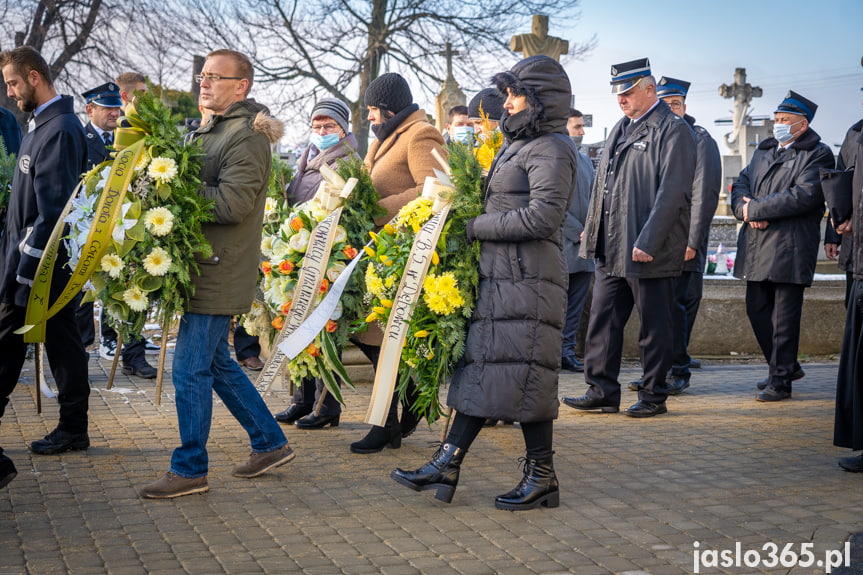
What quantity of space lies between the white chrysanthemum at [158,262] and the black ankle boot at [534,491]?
6.31 ft

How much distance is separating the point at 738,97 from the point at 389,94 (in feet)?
80.0

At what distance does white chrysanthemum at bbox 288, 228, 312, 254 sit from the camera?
6105 mm

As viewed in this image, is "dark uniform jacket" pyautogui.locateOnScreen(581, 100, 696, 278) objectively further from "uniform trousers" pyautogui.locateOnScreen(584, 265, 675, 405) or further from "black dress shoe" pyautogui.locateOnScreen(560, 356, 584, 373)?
"black dress shoe" pyautogui.locateOnScreen(560, 356, 584, 373)

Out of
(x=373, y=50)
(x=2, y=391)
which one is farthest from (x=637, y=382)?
(x=373, y=50)

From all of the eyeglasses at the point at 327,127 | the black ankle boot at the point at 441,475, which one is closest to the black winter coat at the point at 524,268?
the black ankle boot at the point at 441,475

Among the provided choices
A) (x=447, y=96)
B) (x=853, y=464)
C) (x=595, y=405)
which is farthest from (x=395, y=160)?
(x=447, y=96)

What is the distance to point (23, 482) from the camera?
5281 mm

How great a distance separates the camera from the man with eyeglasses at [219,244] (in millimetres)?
4988

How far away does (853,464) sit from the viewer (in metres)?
5.79

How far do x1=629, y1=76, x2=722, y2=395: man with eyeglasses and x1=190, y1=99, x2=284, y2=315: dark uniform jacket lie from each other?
A: 420 cm

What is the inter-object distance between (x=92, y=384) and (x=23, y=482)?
307 centimetres

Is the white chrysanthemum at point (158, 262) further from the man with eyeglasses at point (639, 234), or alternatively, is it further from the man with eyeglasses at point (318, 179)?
the man with eyeglasses at point (639, 234)

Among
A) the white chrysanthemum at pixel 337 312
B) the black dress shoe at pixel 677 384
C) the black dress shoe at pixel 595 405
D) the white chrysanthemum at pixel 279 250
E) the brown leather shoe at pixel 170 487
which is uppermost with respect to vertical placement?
the white chrysanthemum at pixel 279 250

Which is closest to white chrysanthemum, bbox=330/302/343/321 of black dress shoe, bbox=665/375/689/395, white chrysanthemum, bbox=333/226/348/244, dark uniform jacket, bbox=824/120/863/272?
white chrysanthemum, bbox=333/226/348/244
